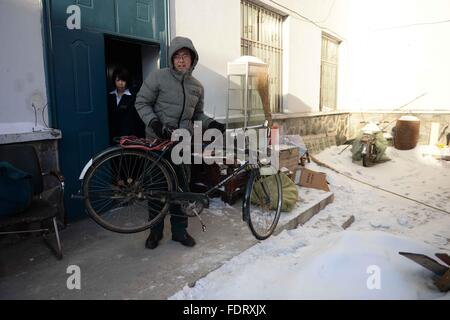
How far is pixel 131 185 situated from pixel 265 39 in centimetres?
540

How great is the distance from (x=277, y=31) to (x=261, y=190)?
5084mm

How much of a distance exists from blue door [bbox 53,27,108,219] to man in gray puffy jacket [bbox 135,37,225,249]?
1001mm

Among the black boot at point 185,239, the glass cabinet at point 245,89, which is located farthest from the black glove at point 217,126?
the glass cabinet at point 245,89

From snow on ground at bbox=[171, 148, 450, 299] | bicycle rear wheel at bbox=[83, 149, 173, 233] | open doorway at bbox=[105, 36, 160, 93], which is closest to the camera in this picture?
snow on ground at bbox=[171, 148, 450, 299]

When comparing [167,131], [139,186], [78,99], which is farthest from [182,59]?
[78,99]

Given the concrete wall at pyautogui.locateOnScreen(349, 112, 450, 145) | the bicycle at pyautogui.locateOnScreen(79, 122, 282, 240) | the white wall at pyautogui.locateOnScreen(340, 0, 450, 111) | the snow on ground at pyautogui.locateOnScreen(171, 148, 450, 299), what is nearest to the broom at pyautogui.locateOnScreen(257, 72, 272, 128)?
the snow on ground at pyautogui.locateOnScreen(171, 148, 450, 299)

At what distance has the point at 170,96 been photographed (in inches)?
141

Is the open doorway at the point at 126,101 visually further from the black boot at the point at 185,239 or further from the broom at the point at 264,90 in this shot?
the broom at the point at 264,90

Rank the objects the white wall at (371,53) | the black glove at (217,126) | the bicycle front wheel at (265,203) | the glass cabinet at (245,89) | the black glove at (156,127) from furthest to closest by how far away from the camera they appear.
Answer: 1. the white wall at (371,53)
2. the glass cabinet at (245,89)
3. the bicycle front wheel at (265,203)
4. the black glove at (217,126)
5. the black glove at (156,127)

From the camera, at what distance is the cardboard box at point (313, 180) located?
246 inches

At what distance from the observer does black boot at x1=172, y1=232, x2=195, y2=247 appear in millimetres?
3684

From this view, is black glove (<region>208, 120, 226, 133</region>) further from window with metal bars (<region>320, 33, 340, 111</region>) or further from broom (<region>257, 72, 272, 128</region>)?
window with metal bars (<region>320, 33, 340, 111</region>)

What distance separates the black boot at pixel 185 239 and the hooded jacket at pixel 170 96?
1052mm

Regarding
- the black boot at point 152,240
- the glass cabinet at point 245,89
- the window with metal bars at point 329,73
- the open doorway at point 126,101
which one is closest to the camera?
the black boot at point 152,240
